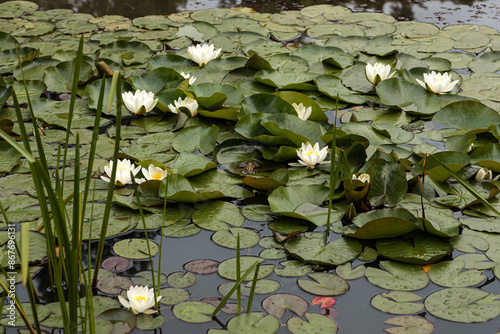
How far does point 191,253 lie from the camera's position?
6.64 feet

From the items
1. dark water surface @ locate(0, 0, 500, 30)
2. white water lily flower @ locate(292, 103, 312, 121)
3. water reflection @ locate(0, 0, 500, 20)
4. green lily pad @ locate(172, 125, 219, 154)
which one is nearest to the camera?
green lily pad @ locate(172, 125, 219, 154)

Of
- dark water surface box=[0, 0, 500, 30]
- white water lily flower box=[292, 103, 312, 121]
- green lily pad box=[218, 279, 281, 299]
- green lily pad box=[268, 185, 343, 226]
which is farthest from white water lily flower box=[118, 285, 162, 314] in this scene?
dark water surface box=[0, 0, 500, 30]

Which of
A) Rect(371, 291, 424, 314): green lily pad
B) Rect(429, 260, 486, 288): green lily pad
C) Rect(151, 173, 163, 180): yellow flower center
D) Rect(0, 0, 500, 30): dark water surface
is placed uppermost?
Rect(0, 0, 500, 30): dark water surface

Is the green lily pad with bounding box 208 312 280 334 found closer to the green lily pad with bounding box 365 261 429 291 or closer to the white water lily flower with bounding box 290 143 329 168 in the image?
the green lily pad with bounding box 365 261 429 291

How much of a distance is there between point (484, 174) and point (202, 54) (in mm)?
2048

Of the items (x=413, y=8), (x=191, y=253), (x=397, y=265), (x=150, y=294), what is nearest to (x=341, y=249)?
(x=397, y=265)

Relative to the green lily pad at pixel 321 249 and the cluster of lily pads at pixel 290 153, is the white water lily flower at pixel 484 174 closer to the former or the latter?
the cluster of lily pads at pixel 290 153

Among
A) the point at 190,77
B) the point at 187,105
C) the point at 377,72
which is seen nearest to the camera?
the point at 187,105

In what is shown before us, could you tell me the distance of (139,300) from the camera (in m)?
1.68

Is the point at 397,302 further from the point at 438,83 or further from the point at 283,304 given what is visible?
the point at 438,83

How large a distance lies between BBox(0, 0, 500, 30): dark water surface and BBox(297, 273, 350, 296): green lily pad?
322 centimetres

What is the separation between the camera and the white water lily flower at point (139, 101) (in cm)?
297

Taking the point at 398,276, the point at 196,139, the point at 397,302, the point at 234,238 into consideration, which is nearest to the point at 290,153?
the point at 196,139

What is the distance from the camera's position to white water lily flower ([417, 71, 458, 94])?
3.08m
